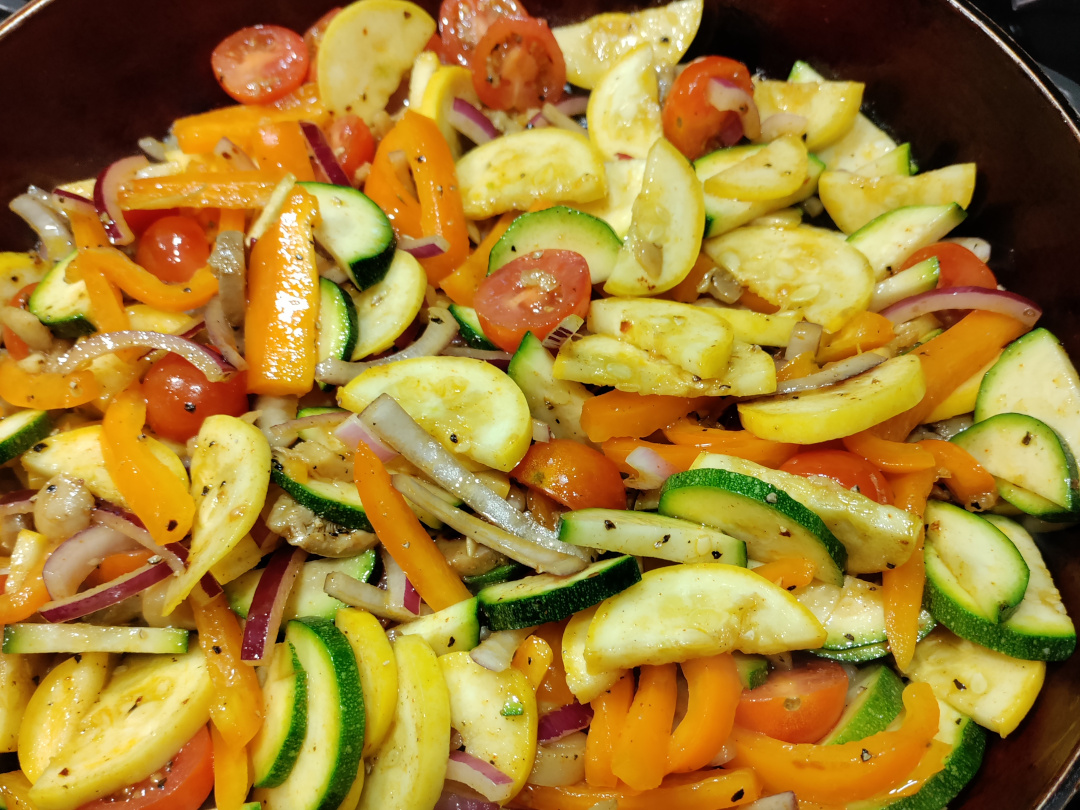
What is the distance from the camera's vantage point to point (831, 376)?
7.75 ft

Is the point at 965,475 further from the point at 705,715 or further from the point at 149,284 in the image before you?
the point at 149,284

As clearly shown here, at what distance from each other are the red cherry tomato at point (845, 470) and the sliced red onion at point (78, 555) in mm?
2137

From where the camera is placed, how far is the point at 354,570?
2.35 metres

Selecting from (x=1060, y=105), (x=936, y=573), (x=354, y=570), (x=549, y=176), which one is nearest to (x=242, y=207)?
(x=549, y=176)

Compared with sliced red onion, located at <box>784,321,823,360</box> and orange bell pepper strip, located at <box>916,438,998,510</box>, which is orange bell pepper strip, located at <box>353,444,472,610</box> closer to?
sliced red onion, located at <box>784,321,823,360</box>

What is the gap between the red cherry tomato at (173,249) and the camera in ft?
9.04

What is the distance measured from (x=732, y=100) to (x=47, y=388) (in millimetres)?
2734

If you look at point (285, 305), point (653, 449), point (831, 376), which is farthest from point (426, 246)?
point (831, 376)

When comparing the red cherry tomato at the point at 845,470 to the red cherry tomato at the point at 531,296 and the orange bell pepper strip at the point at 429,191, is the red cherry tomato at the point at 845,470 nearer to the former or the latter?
the red cherry tomato at the point at 531,296

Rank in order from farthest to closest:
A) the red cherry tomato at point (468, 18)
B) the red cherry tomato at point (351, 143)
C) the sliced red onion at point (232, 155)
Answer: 1. the red cherry tomato at point (468, 18)
2. the red cherry tomato at point (351, 143)
3. the sliced red onion at point (232, 155)

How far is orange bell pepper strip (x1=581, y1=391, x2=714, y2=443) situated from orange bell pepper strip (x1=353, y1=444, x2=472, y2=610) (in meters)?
0.65

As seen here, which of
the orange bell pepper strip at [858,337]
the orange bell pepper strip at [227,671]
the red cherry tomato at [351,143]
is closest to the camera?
the orange bell pepper strip at [227,671]

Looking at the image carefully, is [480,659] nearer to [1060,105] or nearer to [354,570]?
[354,570]

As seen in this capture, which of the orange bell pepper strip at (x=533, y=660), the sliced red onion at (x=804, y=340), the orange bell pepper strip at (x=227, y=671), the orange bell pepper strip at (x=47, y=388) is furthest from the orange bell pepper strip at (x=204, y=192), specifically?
the sliced red onion at (x=804, y=340)
